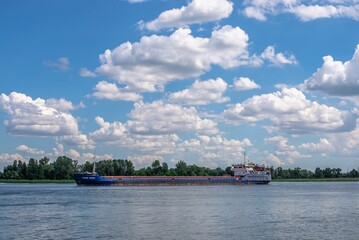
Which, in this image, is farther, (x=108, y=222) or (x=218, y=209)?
(x=218, y=209)

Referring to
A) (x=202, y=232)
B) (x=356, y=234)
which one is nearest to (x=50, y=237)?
(x=202, y=232)

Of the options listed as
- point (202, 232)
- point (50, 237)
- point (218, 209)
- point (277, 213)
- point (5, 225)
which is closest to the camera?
point (50, 237)

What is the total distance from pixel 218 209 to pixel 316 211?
50.5 ft

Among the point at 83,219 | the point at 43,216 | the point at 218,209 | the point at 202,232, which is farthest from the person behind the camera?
the point at 218,209

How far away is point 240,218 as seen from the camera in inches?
2670

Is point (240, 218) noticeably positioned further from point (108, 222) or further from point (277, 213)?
point (108, 222)

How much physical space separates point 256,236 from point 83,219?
25.5m

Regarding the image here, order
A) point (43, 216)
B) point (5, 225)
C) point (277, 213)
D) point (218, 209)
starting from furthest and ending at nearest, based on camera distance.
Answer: point (218, 209)
point (277, 213)
point (43, 216)
point (5, 225)

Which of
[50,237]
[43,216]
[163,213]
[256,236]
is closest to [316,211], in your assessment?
[163,213]

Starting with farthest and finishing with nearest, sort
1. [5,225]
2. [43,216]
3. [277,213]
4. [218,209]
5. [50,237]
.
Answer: [218,209], [277,213], [43,216], [5,225], [50,237]

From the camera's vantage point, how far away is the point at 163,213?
75.2 metres

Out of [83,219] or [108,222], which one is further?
[83,219]

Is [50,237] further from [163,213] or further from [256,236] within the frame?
[163,213]

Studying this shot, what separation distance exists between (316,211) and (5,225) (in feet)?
154
